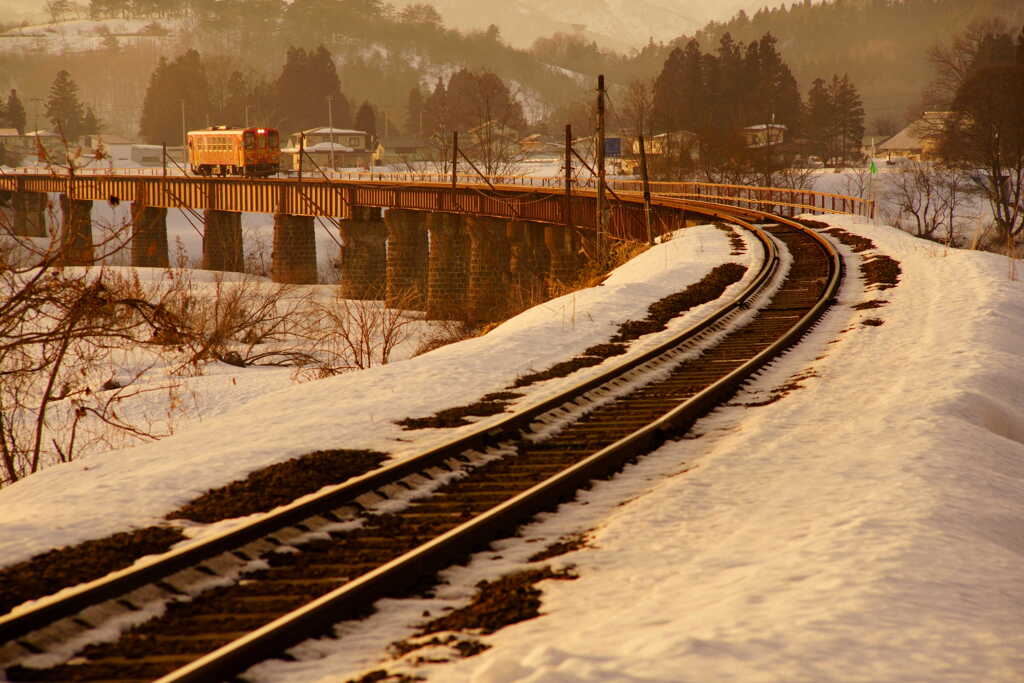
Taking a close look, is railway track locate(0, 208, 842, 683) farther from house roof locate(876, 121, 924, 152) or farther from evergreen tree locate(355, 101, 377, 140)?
evergreen tree locate(355, 101, 377, 140)

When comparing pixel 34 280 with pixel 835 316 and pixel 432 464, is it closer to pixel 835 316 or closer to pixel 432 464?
pixel 432 464

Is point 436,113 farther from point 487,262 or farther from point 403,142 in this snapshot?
point 487,262

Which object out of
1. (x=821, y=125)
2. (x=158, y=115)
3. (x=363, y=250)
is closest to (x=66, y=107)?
(x=158, y=115)

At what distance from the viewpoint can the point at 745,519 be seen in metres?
7.02

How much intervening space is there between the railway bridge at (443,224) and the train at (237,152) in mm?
2571

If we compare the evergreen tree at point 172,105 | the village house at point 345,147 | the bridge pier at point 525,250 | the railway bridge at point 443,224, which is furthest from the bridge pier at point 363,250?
the evergreen tree at point 172,105

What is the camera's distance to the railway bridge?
46250 millimetres

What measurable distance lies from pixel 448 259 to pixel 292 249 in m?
12.8

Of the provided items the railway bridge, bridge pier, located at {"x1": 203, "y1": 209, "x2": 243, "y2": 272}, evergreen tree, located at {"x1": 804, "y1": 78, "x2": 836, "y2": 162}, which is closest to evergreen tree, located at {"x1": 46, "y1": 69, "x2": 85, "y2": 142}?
bridge pier, located at {"x1": 203, "y1": 209, "x2": 243, "y2": 272}

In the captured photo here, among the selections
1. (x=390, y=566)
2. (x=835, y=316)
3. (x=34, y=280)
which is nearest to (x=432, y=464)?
→ (x=390, y=566)

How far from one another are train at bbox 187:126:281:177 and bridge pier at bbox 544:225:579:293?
89.2 feet

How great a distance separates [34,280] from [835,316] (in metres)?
11.8

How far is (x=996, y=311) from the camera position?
1658cm

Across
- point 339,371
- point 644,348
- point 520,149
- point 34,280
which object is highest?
point 520,149
